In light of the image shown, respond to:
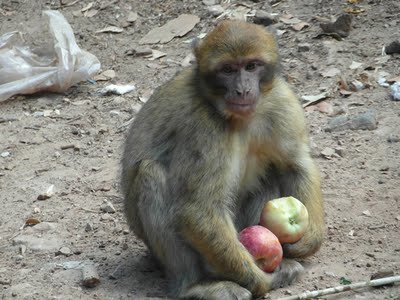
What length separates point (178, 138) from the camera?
6.70 m

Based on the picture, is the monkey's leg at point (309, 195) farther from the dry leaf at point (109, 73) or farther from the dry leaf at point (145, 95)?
the dry leaf at point (109, 73)

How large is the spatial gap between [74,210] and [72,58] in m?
3.09

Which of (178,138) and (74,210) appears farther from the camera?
(74,210)

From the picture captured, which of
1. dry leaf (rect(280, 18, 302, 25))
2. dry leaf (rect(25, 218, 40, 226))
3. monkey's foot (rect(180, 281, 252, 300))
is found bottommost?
dry leaf (rect(280, 18, 302, 25))

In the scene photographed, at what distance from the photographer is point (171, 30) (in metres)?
11.7

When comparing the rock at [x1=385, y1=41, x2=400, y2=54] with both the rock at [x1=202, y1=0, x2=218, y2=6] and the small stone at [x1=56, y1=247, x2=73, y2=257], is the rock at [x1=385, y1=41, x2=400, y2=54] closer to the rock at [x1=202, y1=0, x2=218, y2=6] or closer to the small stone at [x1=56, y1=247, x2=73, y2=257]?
the rock at [x1=202, y1=0, x2=218, y2=6]

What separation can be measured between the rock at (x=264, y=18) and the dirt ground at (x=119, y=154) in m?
0.21

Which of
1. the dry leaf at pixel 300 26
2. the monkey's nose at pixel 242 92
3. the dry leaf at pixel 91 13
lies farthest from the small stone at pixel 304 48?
the monkey's nose at pixel 242 92

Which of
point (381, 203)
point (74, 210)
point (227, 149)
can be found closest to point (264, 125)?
point (227, 149)

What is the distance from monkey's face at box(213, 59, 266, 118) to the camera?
6.38m

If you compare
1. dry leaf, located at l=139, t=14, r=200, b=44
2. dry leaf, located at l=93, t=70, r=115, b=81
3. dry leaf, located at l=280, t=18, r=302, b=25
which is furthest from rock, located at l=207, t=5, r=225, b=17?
dry leaf, located at l=93, t=70, r=115, b=81

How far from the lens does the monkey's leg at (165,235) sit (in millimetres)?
6664

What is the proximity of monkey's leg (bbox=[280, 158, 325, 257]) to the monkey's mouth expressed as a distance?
2.97 ft

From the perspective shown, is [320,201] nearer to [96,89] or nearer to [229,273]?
[229,273]
